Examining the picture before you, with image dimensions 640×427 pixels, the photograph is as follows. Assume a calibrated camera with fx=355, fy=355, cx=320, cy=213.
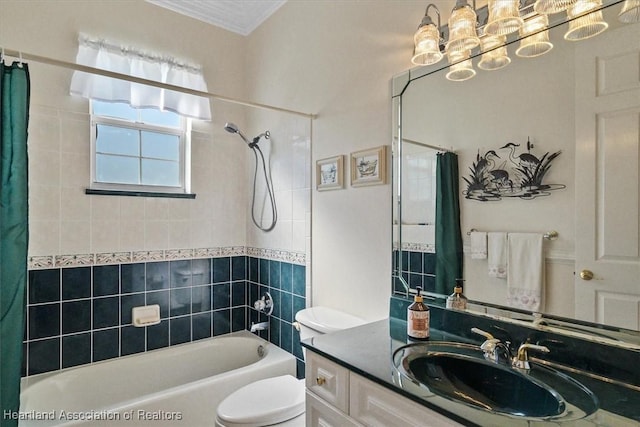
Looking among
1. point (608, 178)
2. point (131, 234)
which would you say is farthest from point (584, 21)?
point (131, 234)

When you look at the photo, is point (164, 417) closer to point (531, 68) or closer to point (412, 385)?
point (412, 385)

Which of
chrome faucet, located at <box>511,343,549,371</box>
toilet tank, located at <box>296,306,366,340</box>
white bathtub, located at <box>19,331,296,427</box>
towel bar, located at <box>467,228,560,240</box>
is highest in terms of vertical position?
towel bar, located at <box>467,228,560,240</box>

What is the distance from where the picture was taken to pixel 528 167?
125cm

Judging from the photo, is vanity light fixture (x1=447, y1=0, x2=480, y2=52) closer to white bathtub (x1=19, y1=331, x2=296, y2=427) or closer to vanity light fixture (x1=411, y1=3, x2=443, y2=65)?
vanity light fixture (x1=411, y1=3, x2=443, y2=65)

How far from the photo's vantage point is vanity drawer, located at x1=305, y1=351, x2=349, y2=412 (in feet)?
3.75

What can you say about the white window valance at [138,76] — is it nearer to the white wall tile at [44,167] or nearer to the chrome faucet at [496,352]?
the white wall tile at [44,167]

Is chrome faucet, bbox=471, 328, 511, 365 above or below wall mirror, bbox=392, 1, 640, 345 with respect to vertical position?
below

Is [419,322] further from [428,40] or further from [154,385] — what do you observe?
[154,385]

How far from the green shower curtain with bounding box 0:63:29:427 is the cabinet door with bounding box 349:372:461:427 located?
1.45 m

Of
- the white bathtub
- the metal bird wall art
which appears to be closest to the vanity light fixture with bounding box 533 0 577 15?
the metal bird wall art

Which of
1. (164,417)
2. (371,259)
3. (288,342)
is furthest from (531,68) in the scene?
(164,417)

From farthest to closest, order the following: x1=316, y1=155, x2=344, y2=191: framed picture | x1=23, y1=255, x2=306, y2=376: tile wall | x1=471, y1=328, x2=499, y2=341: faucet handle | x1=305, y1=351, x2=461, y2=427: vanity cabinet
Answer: x1=23, y1=255, x2=306, y2=376: tile wall, x1=316, y1=155, x2=344, y2=191: framed picture, x1=471, y1=328, x2=499, y2=341: faucet handle, x1=305, y1=351, x2=461, y2=427: vanity cabinet

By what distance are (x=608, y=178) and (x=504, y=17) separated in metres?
0.66

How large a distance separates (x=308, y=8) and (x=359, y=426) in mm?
2330
